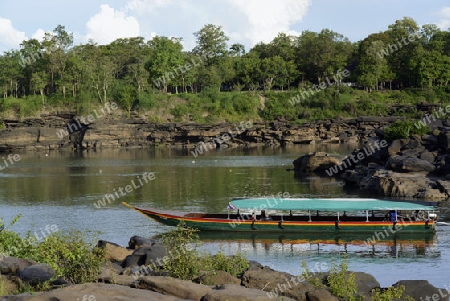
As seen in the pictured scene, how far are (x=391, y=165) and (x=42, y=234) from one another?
32.0 meters

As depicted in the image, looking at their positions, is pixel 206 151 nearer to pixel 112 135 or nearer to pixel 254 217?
pixel 112 135

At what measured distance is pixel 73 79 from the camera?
405 ft

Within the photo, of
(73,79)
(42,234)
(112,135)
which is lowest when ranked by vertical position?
(42,234)

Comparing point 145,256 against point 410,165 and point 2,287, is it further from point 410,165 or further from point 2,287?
point 410,165

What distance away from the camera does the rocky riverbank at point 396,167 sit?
52.0 m

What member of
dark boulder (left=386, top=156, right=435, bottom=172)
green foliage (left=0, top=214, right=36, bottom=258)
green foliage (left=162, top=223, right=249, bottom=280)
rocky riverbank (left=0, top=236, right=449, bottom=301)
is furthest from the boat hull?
dark boulder (left=386, top=156, right=435, bottom=172)

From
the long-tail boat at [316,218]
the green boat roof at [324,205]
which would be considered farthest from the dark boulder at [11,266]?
the green boat roof at [324,205]

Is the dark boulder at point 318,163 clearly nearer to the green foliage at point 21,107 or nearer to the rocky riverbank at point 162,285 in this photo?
the rocky riverbank at point 162,285

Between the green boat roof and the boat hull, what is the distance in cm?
89

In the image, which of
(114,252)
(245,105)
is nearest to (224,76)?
(245,105)

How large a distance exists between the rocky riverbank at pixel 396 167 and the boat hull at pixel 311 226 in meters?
12.3

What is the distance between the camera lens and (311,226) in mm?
39156

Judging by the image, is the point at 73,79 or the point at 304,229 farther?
the point at 73,79

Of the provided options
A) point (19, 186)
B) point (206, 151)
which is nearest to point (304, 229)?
point (19, 186)
